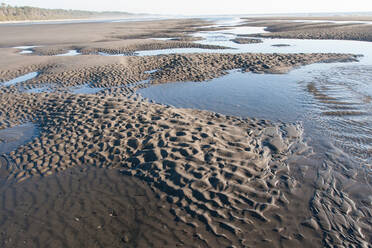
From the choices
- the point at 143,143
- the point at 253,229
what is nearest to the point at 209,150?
the point at 143,143

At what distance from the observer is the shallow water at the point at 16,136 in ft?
30.0

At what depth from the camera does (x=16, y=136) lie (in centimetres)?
988

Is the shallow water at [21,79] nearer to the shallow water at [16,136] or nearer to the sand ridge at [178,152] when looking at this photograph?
the sand ridge at [178,152]

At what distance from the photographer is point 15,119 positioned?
11.5 metres

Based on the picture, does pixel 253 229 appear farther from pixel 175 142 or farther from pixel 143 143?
pixel 143 143

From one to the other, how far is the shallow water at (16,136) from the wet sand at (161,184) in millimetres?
599

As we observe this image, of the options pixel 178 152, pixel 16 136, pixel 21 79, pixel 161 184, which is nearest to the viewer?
pixel 161 184

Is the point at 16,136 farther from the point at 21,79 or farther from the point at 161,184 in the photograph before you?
the point at 21,79

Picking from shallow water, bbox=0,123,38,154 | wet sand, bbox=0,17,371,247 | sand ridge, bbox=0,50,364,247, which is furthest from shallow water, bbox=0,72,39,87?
shallow water, bbox=0,123,38,154

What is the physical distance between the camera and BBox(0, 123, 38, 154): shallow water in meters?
9.16

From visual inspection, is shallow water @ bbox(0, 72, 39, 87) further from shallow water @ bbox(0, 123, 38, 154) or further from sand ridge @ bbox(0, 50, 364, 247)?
shallow water @ bbox(0, 123, 38, 154)

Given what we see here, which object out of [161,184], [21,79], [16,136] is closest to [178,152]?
[161,184]

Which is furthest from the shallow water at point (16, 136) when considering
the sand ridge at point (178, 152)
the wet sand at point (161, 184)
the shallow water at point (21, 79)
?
the shallow water at point (21, 79)

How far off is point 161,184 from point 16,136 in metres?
7.71
